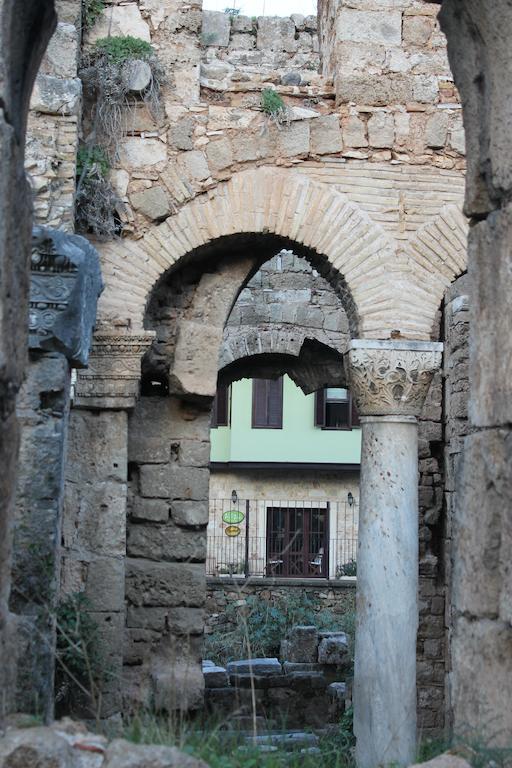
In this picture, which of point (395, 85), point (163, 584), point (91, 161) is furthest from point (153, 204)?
point (163, 584)

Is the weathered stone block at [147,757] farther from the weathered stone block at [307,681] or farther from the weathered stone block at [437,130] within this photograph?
the weathered stone block at [307,681]

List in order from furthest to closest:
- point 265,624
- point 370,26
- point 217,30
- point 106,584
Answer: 1. point 265,624
2. point 217,30
3. point 370,26
4. point 106,584

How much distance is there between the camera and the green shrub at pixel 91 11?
7684 mm

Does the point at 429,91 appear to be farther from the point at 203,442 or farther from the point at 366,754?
the point at 366,754

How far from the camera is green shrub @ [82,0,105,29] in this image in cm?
768

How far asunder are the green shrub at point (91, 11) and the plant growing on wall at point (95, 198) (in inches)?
42.9

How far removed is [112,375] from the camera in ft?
23.8

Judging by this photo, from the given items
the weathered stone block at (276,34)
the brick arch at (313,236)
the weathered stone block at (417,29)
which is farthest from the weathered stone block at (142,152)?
the weathered stone block at (276,34)

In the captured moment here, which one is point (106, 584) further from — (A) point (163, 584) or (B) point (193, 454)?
(B) point (193, 454)

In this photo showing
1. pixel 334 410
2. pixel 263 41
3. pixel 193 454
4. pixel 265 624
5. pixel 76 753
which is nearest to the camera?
pixel 76 753

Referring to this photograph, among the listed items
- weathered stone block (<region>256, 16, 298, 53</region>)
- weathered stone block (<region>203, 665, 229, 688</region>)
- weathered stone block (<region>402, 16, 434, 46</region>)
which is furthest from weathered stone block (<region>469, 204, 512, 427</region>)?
weathered stone block (<region>203, 665, 229, 688</region>)

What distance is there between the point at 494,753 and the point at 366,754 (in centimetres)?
418

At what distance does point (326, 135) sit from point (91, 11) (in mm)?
2061

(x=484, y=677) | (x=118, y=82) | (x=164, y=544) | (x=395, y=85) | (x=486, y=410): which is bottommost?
(x=484, y=677)
